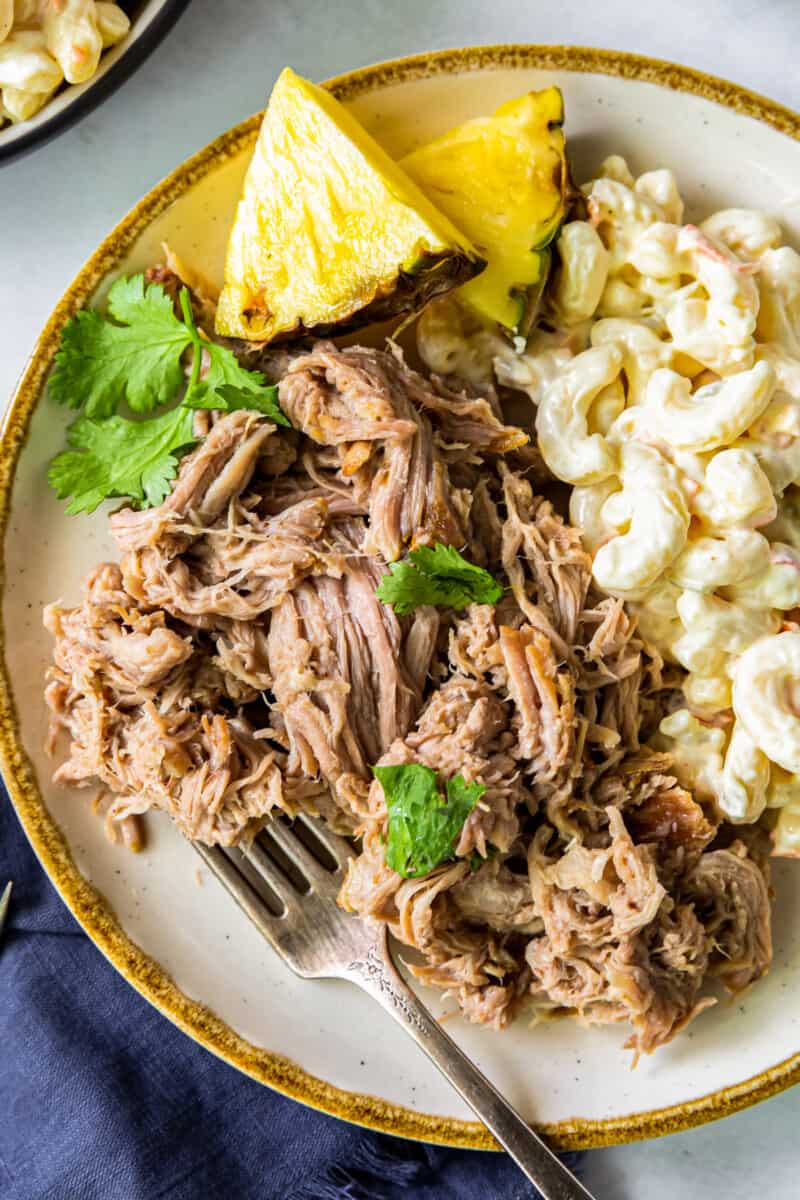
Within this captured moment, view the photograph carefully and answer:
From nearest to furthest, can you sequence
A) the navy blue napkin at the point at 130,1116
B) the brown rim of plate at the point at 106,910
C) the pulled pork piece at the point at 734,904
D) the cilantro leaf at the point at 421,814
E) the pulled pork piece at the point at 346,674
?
the cilantro leaf at the point at 421,814
the pulled pork piece at the point at 346,674
the pulled pork piece at the point at 734,904
the brown rim of plate at the point at 106,910
the navy blue napkin at the point at 130,1116

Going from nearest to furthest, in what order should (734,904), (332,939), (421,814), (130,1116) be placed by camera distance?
(421,814), (734,904), (332,939), (130,1116)

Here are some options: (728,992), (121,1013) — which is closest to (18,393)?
(121,1013)

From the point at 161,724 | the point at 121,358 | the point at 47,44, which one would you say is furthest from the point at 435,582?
the point at 47,44

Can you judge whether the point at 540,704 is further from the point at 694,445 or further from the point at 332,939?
the point at 332,939

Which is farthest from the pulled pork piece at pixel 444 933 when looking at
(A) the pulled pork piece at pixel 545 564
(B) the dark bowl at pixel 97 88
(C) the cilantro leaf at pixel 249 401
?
(B) the dark bowl at pixel 97 88

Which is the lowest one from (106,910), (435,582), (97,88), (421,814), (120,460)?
(106,910)

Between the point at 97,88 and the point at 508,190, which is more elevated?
the point at 97,88

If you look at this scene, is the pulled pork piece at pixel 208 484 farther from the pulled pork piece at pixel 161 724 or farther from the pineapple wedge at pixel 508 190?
the pineapple wedge at pixel 508 190
